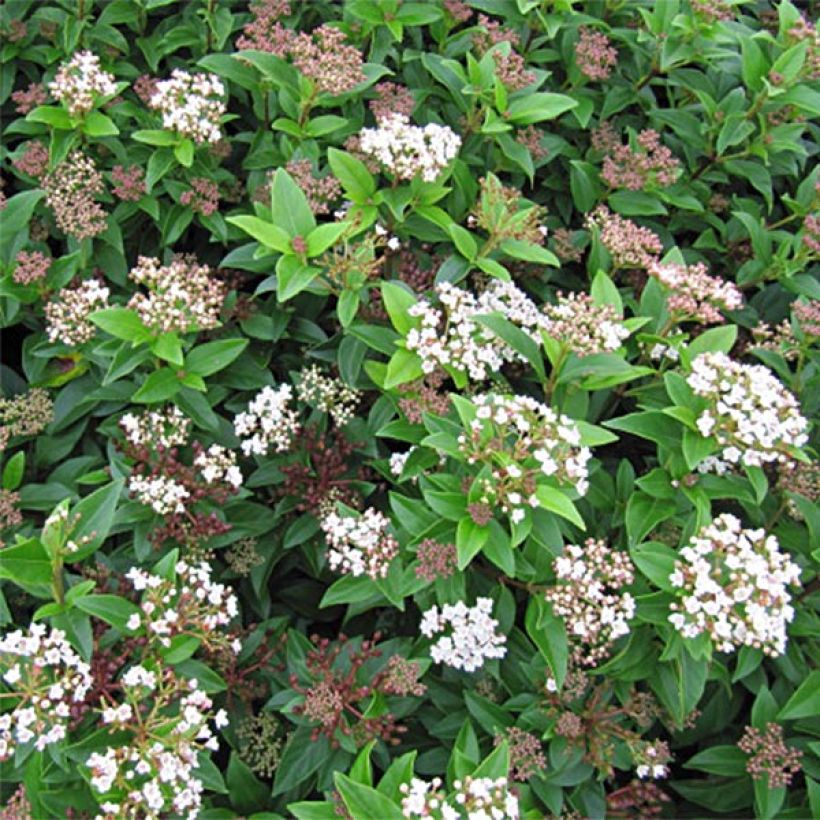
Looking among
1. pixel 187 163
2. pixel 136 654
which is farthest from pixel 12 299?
pixel 136 654

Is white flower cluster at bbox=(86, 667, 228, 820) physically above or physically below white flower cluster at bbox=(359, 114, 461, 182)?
below

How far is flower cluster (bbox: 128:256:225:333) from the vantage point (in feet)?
11.2

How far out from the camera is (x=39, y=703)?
9.56 feet

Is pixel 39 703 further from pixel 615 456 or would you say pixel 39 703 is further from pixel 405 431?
pixel 615 456

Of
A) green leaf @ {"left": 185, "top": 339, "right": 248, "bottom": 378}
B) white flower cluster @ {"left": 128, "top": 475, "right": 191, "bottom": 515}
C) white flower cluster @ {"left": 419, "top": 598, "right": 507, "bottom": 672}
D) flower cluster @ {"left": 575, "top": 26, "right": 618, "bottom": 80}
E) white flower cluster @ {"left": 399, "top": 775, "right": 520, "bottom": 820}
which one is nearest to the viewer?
white flower cluster @ {"left": 399, "top": 775, "right": 520, "bottom": 820}

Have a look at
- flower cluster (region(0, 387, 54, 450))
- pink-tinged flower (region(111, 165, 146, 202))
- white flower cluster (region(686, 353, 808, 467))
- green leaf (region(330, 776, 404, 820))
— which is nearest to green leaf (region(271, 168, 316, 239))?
pink-tinged flower (region(111, 165, 146, 202))

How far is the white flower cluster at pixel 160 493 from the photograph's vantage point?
3.32 metres

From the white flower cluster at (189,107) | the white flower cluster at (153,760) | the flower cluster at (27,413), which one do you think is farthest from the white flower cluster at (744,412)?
the flower cluster at (27,413)

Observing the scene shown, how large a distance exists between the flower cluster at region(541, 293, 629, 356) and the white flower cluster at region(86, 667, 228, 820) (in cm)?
176

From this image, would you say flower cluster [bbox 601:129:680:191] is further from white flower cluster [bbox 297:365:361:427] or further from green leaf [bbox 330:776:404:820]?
green leaf [bbox 330:776:404:820]

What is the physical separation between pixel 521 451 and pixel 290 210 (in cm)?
134

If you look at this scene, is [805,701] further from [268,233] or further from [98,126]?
[98,126]

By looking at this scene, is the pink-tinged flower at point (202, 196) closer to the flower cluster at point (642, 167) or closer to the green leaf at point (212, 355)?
the green leaf at point (212, 355)

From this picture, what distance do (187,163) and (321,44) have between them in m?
0.87
